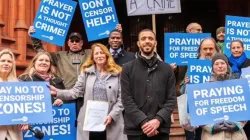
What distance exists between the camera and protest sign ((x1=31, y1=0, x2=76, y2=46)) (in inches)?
248

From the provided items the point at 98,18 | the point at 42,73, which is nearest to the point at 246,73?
the point at 42,73

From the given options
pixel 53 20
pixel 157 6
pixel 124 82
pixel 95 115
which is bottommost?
pixel 95 115

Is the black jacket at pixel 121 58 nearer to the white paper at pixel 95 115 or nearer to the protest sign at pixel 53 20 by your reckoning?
the white paper at pixel 95 115

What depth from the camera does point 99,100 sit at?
475 centimetres

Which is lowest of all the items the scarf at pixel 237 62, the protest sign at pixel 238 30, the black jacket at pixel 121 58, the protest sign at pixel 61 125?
the protest sign at pixel 61 125

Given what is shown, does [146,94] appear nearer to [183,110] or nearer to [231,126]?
[183,110]

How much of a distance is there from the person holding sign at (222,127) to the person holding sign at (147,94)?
46 centimetres

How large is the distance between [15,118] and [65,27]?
98.0 inches

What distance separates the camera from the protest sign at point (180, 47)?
242 inches

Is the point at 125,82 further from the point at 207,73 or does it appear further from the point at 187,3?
the point at 187,3

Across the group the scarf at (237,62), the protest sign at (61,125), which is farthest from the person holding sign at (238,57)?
the protest sign at (61,125)

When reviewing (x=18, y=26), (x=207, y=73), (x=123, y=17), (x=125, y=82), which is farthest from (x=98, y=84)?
(x=123, y=17)

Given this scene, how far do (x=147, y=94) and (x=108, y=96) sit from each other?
2.79ft

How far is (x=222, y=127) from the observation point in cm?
415
